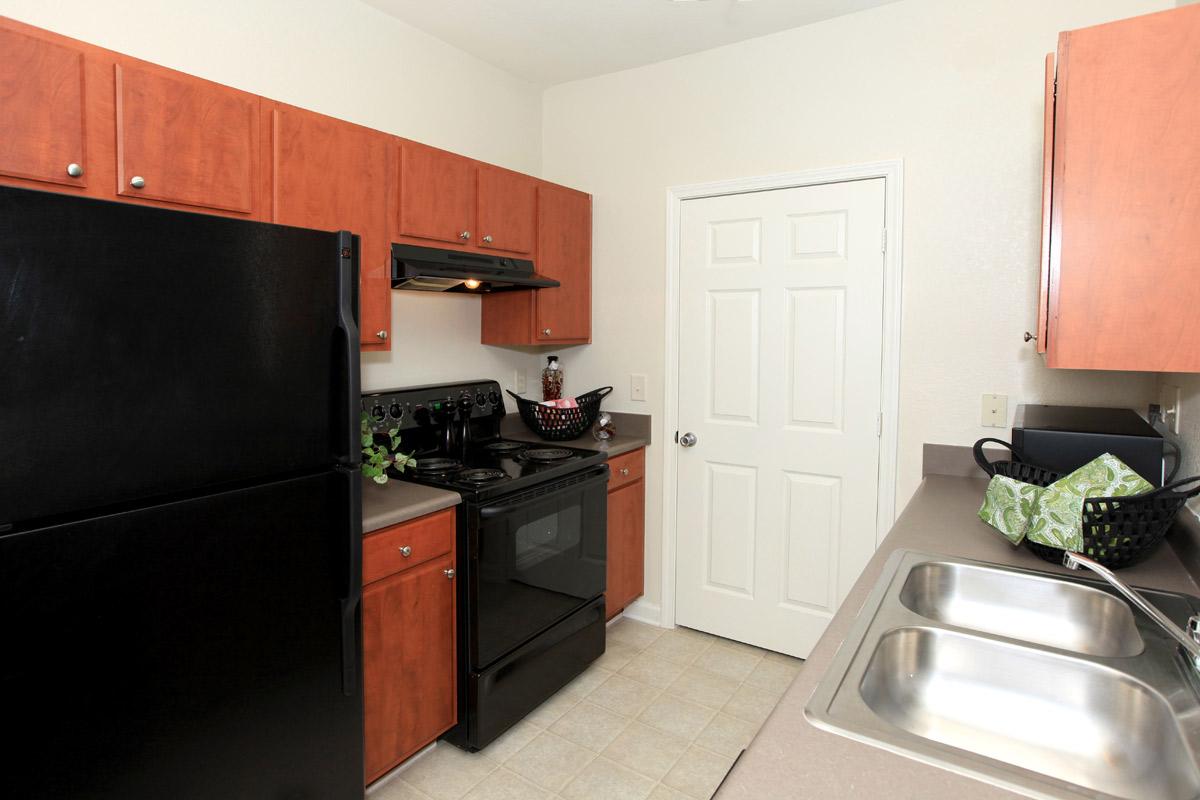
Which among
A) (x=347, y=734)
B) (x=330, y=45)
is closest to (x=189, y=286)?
(x=347, y=734)

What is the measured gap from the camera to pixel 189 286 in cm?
136

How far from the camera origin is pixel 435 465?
2529mm

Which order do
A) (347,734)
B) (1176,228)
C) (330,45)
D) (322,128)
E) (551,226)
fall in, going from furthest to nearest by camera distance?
1. (551,226)
2. (330,45)
3. (322,128)
4. (347,734)
5. (1176,228)

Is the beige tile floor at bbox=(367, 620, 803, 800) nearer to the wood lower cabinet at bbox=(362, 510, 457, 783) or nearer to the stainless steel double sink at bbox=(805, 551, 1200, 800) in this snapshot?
the wood lower cabinet at bbox=(362, 510, 457, 783)

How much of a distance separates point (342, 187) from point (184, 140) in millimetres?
454

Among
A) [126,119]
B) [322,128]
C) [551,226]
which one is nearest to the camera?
Answer: [126,119]

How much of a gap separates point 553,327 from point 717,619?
4.99 ft

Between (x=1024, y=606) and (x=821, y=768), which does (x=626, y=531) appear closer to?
(x=1024, y=606)

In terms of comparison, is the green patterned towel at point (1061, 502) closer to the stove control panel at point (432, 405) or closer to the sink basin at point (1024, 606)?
the sink basin at point (1024, 606)

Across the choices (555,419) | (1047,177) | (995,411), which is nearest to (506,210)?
(555,419)

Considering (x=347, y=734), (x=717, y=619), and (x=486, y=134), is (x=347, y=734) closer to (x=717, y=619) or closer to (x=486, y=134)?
(x=717, y=619)

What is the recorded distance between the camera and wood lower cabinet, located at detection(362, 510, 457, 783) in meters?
1.93

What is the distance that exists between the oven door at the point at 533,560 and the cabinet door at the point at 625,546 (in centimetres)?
18

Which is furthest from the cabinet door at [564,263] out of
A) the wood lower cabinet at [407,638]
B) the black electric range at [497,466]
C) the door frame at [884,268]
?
the wood lower cabinet at [407,638]
